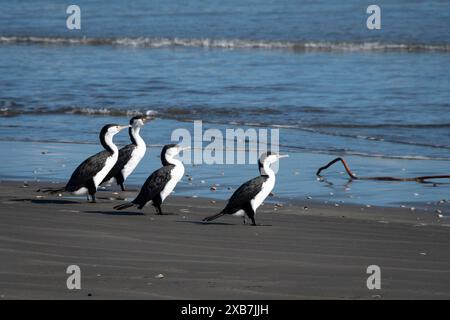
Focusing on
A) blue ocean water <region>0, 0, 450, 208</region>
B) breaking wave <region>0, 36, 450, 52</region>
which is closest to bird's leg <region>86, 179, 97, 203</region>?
Answer: blue ocean water <region>0, 0, 450, 208</region>

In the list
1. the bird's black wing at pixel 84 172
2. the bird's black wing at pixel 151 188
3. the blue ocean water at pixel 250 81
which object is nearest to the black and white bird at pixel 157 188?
the bird's black wing at pixel 151 188

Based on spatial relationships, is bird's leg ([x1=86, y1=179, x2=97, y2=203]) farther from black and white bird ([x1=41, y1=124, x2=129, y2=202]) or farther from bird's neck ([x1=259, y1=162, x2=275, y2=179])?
bird's neck ([x1=259, y1=162, x2=275, y2=179])

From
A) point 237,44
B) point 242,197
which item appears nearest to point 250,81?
point 237,44

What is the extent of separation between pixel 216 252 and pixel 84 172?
339cm

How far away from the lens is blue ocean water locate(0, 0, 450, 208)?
1491cm

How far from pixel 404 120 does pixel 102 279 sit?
1224 cm

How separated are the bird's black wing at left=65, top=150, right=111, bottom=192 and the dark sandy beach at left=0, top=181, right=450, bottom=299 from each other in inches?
8.4

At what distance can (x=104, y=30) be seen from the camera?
130 feet

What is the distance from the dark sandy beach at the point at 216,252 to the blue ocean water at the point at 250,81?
5.91 ft

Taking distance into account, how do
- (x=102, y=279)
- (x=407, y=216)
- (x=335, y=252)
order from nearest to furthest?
1. (x=102, y=279)
2. (x=335, y=252)
3. (x=407, y=216)
